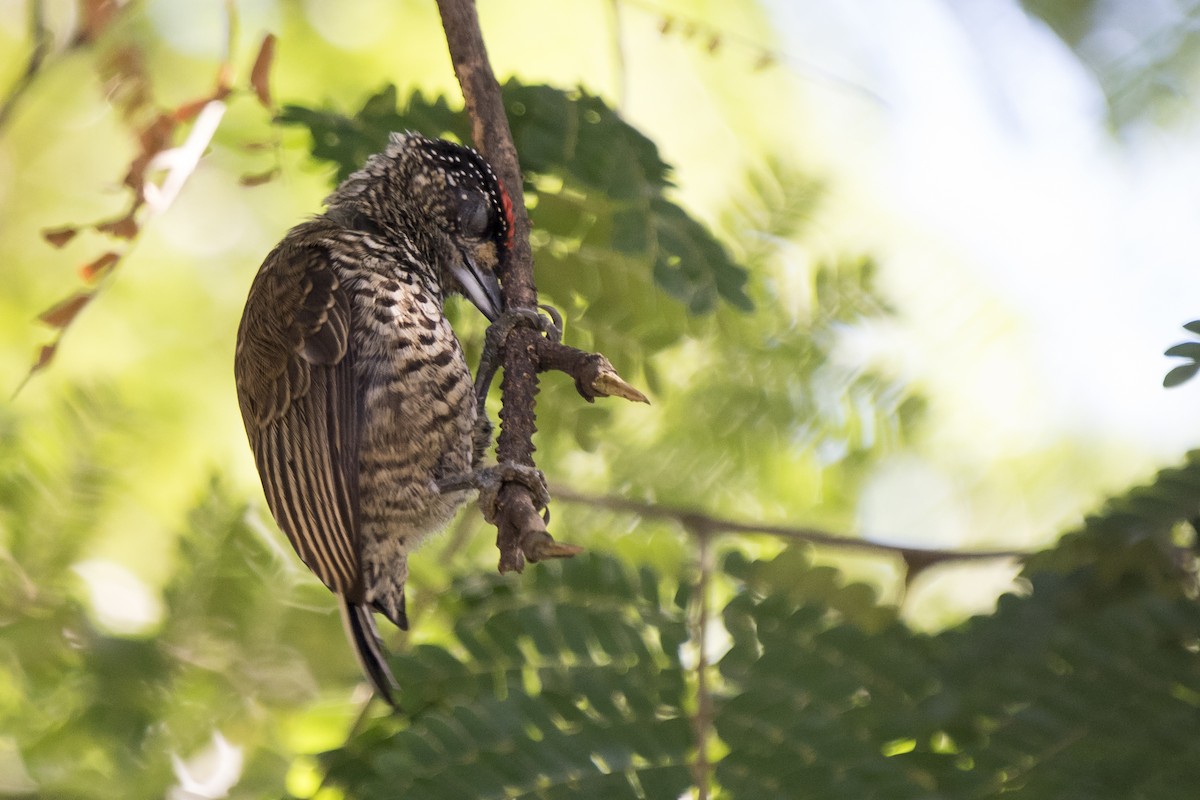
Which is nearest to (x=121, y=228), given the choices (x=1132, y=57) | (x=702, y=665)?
(x=702, y=665)

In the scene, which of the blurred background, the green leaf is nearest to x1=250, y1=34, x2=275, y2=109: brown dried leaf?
the blurred background

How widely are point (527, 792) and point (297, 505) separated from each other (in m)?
1.05

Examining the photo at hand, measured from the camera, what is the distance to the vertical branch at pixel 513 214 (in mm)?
2188

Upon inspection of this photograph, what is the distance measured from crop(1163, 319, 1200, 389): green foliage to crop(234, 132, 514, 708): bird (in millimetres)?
1491

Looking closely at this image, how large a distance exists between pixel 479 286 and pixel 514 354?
819 millimetres

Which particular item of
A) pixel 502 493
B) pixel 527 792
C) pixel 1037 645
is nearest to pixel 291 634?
pixel 527 792

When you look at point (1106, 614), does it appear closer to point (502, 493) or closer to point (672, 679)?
point (672, 679)

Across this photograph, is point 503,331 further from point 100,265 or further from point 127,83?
point 127,83

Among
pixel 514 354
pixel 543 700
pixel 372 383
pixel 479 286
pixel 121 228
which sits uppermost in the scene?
pixel 514 354

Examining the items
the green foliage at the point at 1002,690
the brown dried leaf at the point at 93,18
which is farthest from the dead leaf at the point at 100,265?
the green foliage at the point at 1002,690

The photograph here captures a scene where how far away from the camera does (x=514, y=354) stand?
2.28 meters

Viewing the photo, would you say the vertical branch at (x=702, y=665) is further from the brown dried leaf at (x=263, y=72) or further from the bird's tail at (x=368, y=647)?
the brown dried leaf at (x=263, y=72)

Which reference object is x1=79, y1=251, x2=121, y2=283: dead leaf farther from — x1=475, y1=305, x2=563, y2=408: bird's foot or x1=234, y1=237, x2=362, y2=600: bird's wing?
x1=475, y1=305, x2=563, y2=408: bird's foot

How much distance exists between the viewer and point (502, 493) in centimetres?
204
